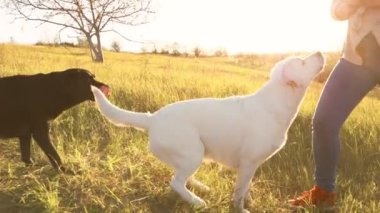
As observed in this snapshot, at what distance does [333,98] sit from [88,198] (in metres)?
2.00

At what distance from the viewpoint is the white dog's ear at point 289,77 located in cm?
392

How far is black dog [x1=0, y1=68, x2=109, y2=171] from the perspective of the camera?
4605mm

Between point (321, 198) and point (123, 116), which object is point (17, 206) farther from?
point (321, 198)

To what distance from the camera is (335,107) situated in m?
3.89

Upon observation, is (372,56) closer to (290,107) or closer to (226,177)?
(290,107)

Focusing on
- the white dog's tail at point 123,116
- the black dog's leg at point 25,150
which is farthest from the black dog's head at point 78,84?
the white dog's tail at point 123,116

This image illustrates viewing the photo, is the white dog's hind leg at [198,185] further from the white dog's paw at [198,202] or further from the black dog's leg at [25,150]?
the black dog's leg at [25,150]

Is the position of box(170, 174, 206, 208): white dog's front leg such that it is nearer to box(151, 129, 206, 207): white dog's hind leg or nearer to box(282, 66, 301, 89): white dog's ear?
box(151, 129, 206, 207): white dog's hind leg

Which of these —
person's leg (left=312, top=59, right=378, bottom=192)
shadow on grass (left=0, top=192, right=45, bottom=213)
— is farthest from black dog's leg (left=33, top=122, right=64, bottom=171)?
person's leg (left=312, top=59, right=378, bottom=192)

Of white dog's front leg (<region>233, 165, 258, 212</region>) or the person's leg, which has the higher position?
the person's leg

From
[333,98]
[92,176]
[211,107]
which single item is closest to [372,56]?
[333,98]

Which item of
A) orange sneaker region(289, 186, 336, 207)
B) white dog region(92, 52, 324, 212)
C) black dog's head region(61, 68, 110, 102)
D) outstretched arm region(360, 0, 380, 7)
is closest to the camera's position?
outstretched arm region(360, 0, 380, 7)

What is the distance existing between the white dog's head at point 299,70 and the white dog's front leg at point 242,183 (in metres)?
0.71

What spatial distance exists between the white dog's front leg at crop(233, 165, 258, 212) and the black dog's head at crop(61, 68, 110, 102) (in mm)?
1621
